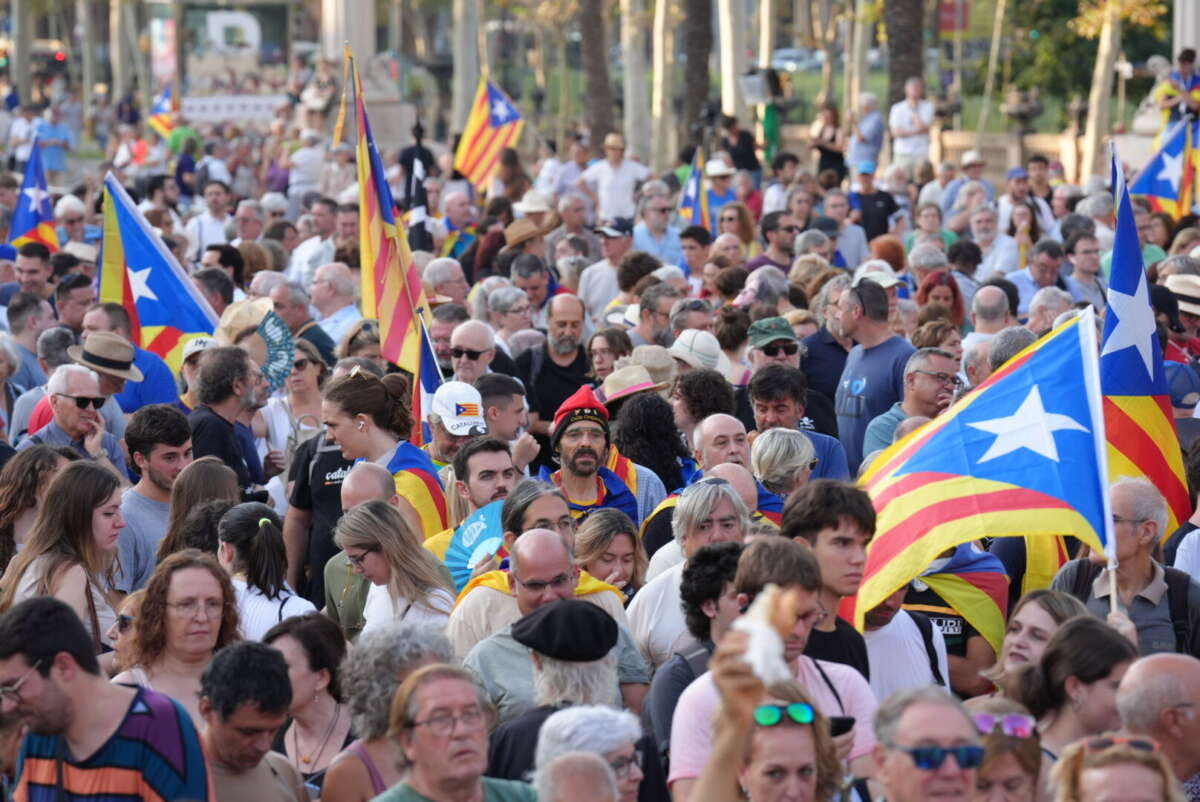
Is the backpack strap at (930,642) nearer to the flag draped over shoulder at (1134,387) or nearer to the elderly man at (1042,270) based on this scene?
the flag draped over shoulder at (1134,387)

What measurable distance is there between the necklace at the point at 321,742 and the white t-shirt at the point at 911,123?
19.4m

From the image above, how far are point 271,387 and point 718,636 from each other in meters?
5.08

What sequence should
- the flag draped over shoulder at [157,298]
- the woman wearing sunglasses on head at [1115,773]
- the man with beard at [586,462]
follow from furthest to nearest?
the flag draped over shoulder at [157,298], the man with beard at [586,462], the woman wearing sunglasses on head at [1115,773]

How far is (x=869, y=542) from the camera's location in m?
6.23

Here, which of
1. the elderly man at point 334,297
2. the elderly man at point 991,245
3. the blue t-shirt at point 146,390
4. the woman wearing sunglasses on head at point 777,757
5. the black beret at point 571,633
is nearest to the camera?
the woman wearing sunglasses on head at point 777,757

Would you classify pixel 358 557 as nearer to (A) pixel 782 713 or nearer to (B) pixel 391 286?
(A) pixel 782 713

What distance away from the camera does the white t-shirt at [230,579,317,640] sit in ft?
22.1

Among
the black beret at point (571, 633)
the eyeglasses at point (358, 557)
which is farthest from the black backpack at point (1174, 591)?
the eyeglasses at point (358, 557)

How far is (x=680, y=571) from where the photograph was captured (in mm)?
6629

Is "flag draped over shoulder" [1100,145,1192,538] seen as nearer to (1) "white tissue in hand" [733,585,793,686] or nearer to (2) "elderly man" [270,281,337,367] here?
(1) "white tissue in hand" [733,585,793,686]

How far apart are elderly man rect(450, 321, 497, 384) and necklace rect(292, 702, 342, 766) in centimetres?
421

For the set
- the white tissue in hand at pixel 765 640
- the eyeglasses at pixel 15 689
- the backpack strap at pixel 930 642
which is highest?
the white tissue in hand at pixel 765 640

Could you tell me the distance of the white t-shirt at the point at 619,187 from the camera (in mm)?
21875

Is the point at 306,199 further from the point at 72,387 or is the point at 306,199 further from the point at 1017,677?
the point at 1017,677
